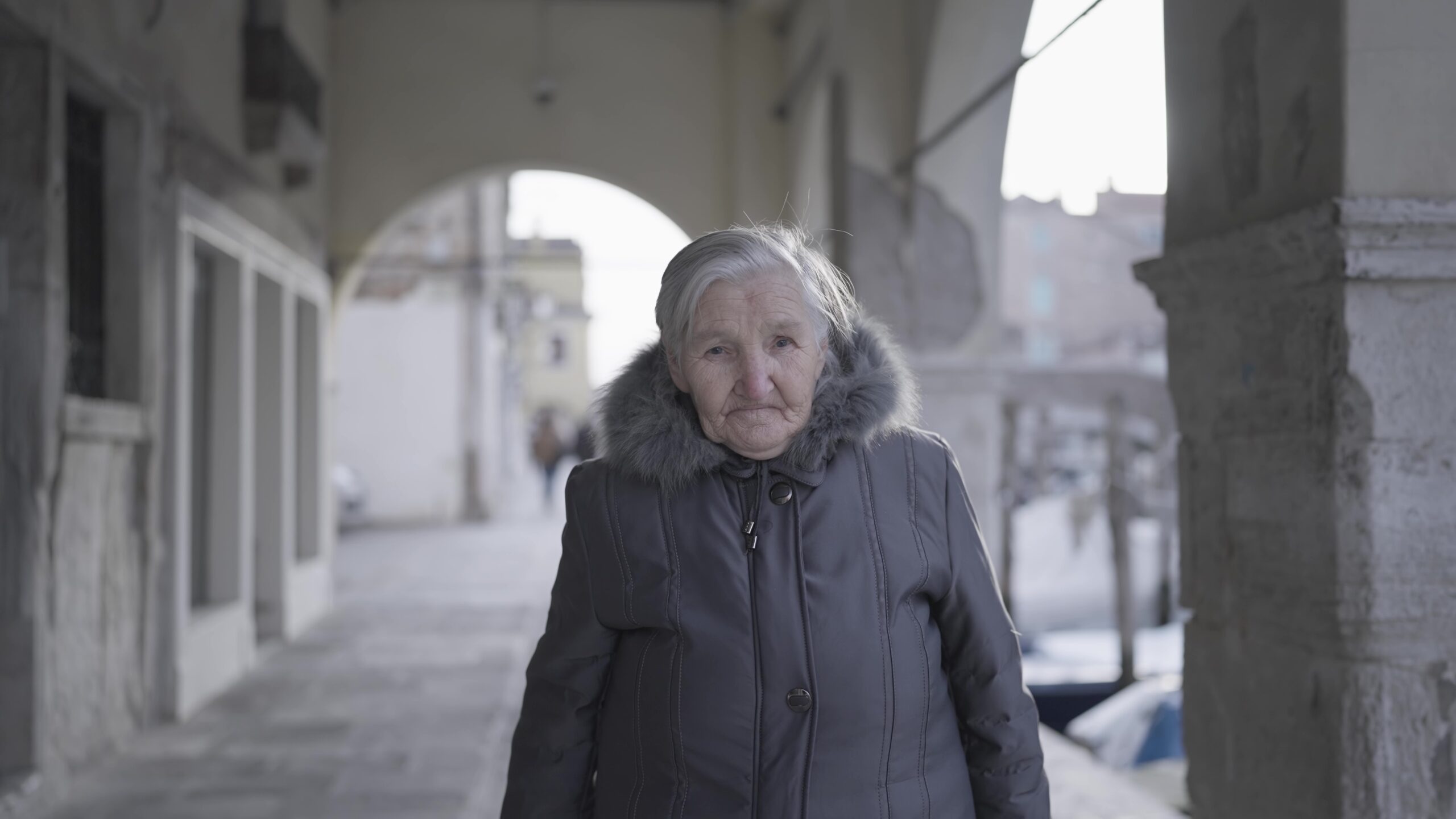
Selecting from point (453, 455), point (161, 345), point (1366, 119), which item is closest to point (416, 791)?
point (161, 345)

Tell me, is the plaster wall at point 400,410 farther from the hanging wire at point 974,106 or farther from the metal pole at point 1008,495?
the hanging wire at point 974,106

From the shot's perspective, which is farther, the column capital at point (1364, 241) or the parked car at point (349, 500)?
the parked car at point (349, 500)

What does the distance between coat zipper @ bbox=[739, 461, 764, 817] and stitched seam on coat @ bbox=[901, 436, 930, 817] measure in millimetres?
190

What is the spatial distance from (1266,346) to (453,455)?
15.2m

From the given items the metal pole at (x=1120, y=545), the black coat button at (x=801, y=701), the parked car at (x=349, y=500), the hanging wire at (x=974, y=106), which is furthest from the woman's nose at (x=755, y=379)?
the parked car at (x=349, y=500)

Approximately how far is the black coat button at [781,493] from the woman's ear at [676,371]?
0.17 m

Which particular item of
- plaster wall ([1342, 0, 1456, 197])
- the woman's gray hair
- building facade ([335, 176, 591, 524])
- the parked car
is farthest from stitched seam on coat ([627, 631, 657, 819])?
the parked car

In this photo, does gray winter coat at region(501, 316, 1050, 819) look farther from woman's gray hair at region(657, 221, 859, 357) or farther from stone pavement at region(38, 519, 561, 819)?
stone pavement at region(38, 519, 561, 819)

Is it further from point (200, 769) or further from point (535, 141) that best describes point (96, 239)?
point (535, 141)

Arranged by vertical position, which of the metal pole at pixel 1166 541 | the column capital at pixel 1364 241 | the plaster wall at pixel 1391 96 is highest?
the plaster wall at pixel 1391 96

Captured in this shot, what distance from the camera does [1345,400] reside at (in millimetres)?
1917

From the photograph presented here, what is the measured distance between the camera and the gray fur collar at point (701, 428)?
142cm

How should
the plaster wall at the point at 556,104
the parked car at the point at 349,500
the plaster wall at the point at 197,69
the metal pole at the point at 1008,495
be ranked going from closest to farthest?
the plaster wall at the point at 197,69
the plaster wall at the point at 556,104
the metal pole at the point at 1008,495
the parked car at the point at 349,500

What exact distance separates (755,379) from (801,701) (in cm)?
37
